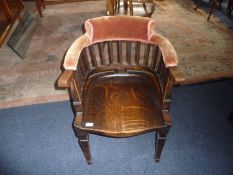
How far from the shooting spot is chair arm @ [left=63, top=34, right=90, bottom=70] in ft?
3.51

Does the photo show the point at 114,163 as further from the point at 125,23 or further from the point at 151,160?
the point at 125,23

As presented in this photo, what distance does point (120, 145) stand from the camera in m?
1.53

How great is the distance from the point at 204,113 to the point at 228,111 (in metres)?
0.20

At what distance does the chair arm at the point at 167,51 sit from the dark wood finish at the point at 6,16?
→ 2.21 m

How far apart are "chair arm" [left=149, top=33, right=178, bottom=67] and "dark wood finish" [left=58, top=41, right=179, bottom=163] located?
0.04m

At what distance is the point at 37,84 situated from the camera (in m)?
2.07

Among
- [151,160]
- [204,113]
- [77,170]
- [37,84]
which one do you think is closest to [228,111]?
[204,113]

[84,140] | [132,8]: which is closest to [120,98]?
[84,140]

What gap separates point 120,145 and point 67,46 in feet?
5.18

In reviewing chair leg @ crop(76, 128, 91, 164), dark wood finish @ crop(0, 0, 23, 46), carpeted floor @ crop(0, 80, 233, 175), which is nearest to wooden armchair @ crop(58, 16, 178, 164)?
chair leg @ crop(76, 128, 91, 164)

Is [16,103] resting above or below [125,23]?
below

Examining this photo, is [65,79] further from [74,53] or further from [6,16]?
[6,16]

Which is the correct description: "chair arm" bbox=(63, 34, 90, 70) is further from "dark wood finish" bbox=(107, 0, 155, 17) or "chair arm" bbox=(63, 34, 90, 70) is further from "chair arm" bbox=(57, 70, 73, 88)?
"dark wood finish" bbox=(107, 0, 155, 17)

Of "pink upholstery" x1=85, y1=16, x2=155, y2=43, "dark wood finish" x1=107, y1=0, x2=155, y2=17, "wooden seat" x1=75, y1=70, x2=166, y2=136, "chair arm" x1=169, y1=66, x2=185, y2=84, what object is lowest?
"wooden seat" x1=75, y1=70, x2=166, y2=136
